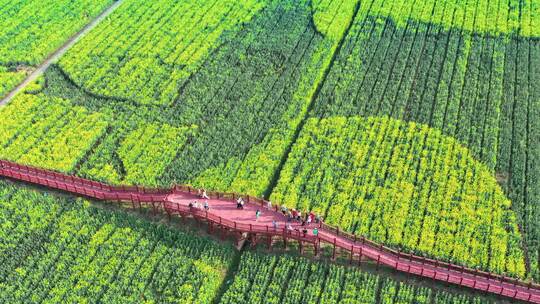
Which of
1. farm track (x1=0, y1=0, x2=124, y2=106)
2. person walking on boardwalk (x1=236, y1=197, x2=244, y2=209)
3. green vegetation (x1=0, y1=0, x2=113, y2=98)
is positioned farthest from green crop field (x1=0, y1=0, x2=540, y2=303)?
person walking on boardwalk (x1=236, y1=197, x2=244, y2=209)

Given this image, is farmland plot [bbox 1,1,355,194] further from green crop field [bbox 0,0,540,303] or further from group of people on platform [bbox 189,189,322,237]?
group of people on platform [bbox 189,189,322,237]

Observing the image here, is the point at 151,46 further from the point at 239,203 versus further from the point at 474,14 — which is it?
the point at 474,14

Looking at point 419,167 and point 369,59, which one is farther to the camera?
point 369,59

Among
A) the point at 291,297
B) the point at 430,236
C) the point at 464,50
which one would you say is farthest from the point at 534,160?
the point at 291,297

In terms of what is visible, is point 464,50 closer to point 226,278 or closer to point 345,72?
point 345,72

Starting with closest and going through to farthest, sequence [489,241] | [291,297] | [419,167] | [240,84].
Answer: [291,297], [489,241], [419,167], [240,84]

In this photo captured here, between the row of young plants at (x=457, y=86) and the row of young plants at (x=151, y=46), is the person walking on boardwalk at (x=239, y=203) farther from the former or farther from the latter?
the row of young plants at (x=151, y=46)

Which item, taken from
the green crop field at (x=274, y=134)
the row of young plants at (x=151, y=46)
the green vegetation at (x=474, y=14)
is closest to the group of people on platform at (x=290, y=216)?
the green crop field at (x=274, y=134)
